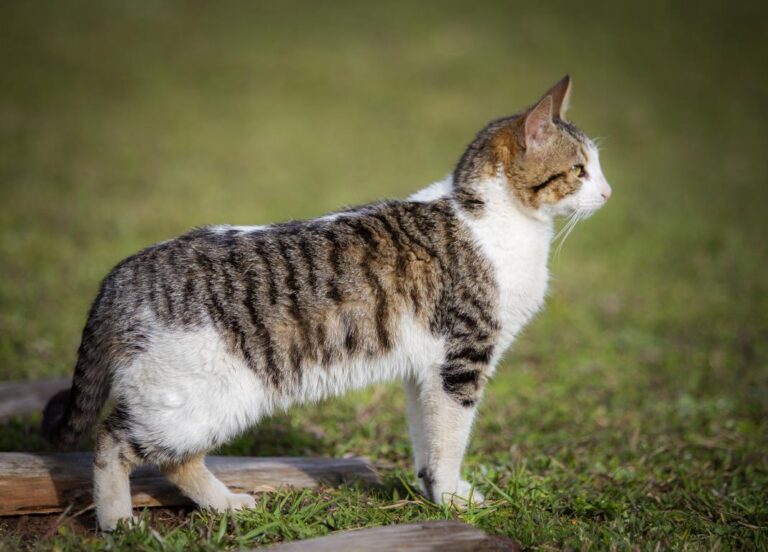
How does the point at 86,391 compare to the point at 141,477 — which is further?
the point at 141,477

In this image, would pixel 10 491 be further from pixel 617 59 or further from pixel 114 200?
pixel 617 59

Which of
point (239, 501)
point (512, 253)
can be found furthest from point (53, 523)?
point (512, 253)

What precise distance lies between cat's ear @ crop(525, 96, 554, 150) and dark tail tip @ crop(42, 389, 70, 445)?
9.12 ft

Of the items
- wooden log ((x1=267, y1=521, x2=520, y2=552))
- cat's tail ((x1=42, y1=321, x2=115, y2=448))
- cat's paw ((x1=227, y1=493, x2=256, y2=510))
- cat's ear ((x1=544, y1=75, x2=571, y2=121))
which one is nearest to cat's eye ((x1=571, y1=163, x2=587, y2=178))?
cat's ear ((x1=544, y1=75, x2=571, y2=121))

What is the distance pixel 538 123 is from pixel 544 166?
9.1 inches

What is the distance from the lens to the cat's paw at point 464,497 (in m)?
3.88

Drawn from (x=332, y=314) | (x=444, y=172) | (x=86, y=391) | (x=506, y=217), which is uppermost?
(x=444, y=172)

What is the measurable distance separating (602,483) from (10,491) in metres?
3.27

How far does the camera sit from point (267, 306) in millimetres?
3676

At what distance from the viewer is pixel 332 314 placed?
3.77m

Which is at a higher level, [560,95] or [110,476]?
[560,95]

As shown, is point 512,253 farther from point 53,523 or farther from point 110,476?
point 53,523

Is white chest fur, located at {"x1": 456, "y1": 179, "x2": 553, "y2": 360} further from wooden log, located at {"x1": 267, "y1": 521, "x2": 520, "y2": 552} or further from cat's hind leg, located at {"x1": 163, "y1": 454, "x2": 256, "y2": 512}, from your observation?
cat's hind leg, located at {"x1": 163, "y1": 454, "x2": 256, "y2": 512}

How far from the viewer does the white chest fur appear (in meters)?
4.03
